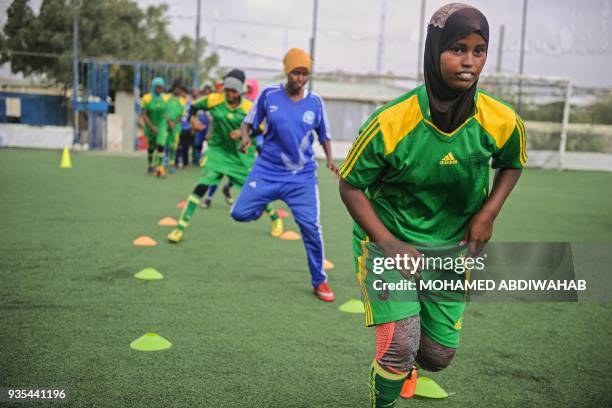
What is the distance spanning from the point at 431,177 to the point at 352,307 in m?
2.98

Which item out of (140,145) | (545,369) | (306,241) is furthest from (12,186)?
(140,145)

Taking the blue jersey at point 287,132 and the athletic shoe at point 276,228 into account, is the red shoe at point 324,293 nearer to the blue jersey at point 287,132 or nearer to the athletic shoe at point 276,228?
the blue jersey at point 287,132

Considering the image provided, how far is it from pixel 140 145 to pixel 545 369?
24.4 metres

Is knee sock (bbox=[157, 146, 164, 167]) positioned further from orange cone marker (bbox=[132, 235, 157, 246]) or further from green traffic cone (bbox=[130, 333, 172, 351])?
green traffic cone (bbox=[130, 333, 172, 351])

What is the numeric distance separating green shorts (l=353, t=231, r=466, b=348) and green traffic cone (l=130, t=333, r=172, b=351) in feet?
6.08

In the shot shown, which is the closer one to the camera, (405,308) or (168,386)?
(405,308)

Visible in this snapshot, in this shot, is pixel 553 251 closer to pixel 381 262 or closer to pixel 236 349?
pixel 381 262

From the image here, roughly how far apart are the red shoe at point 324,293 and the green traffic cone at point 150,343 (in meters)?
1.83

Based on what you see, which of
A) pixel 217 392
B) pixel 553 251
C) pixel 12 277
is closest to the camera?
pixel 553 251

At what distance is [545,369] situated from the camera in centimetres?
457

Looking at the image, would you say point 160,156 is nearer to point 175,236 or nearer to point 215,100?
point 215,100

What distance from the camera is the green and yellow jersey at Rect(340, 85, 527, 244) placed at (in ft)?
9.75

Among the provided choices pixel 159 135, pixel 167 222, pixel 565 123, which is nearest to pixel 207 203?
pixel 167 222

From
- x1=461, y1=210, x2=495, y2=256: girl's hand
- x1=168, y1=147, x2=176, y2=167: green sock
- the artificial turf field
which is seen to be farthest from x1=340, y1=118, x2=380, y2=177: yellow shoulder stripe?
x1=168, y1=147, x2=176, y2=167: green sock
